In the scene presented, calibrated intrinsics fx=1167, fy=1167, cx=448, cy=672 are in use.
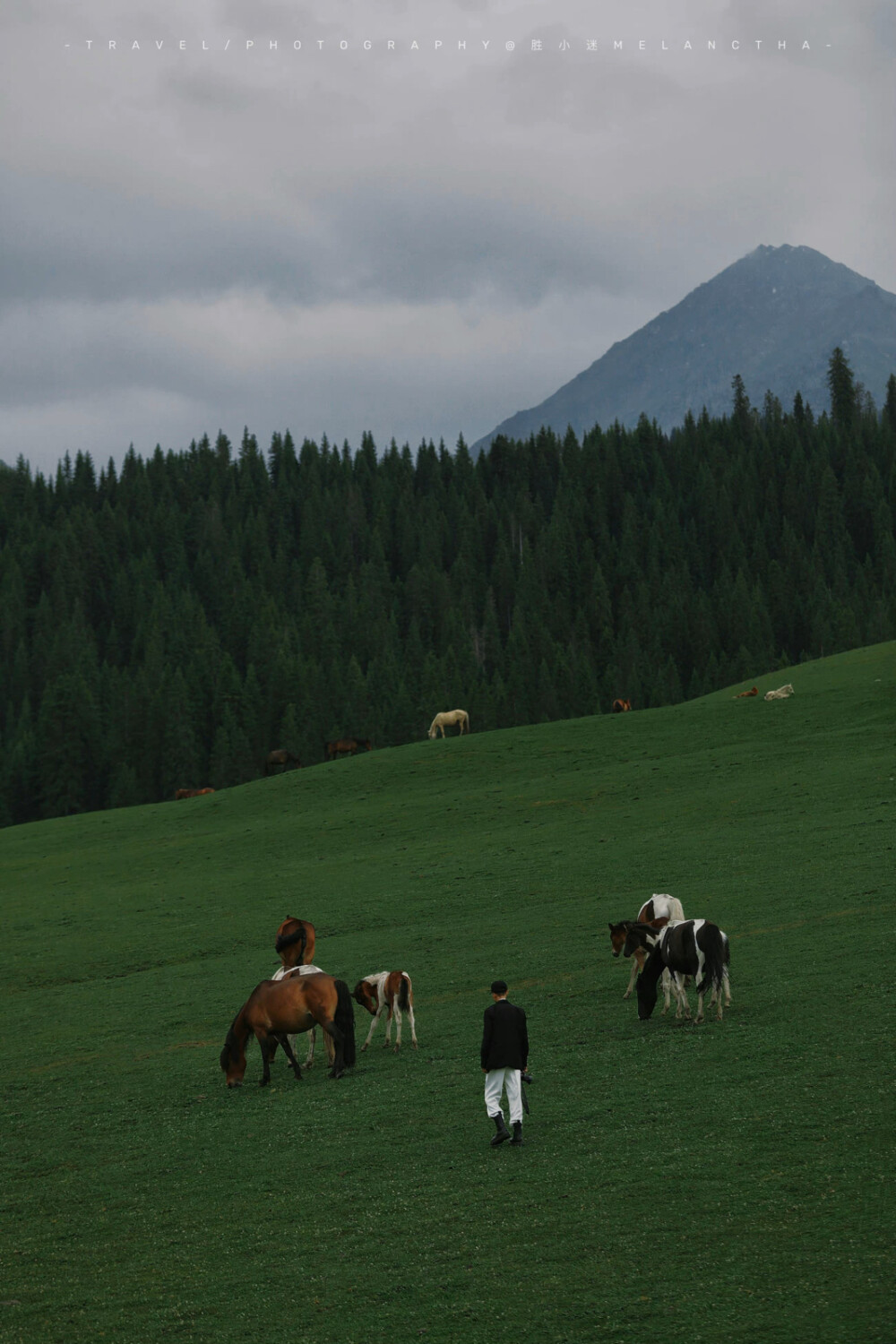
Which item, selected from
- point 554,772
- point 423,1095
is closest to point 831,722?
point 554,772

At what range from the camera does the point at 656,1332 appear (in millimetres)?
9719

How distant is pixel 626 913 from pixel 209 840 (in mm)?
27952

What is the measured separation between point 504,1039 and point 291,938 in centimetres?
1140

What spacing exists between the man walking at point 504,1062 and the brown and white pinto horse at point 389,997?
5.46 m

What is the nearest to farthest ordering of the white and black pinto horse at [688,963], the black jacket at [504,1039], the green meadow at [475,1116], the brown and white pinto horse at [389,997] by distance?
the green meadow at [475,1116]
the black jacket at [504,1039]
the white and black pinto horse at [688,963]
the brown and white pinto horse at [389,997]

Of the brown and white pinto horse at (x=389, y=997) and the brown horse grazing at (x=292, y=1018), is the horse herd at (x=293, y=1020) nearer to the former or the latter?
the brown horse grazing at (x=292, y=1018)

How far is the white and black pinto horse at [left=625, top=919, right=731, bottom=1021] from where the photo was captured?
1981cm

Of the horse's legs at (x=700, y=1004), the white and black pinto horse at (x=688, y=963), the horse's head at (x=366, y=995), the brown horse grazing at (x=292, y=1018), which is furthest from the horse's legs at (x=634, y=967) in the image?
the brown horse grazing at (x=292, y=1018)

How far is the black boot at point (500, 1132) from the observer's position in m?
15.0

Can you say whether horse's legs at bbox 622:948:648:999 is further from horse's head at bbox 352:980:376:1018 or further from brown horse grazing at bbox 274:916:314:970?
brown horse grazing at bbox 274:916:314:970

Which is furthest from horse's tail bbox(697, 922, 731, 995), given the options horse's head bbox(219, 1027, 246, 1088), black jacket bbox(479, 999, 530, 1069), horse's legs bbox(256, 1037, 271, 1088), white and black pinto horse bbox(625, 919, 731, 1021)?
horse's head bbox(219, 1027, 246, 1088)

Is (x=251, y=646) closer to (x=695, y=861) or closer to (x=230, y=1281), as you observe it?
(x=695, y=861)

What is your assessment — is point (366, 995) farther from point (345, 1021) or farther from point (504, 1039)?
point (504, 1039)

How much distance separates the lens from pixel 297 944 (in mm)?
25828
